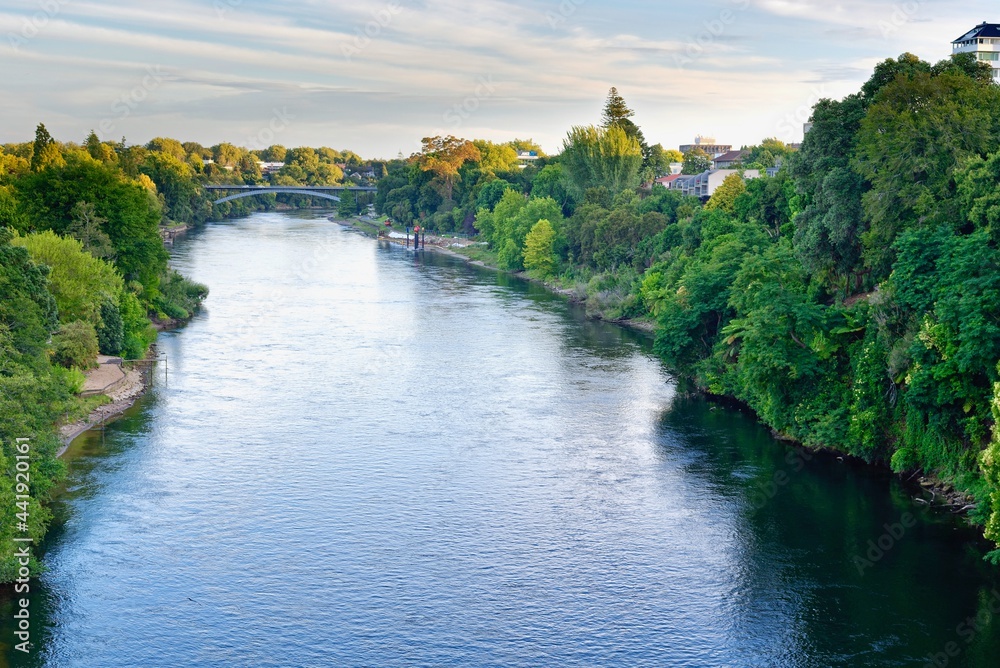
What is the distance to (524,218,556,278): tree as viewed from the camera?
106 metres

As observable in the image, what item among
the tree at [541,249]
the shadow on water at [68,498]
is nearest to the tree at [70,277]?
the shadow on water at [68,498]

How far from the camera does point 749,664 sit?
98.1 ft

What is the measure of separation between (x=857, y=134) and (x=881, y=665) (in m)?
30.1

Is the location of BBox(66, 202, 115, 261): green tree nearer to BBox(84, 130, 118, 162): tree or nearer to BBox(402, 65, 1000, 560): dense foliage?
BBox(402, 65, 1000, 560): dense foliage

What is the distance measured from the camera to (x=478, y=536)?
37.8 metres

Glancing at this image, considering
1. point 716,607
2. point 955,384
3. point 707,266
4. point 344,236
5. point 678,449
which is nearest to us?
point 716,607

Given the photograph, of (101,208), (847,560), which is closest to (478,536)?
(847,560)

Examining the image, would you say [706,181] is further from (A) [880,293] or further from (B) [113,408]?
(B) [113,408]

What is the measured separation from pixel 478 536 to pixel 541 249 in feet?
232

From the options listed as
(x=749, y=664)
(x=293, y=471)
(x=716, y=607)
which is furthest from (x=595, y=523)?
(x=293, y=471)

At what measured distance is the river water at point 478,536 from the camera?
3078 centimetres

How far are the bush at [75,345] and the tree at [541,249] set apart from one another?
55.3 meters

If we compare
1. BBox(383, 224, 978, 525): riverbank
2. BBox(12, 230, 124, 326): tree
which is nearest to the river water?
BBox(383, 224, 978, 525): riverbank

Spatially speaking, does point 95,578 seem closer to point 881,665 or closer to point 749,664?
point 749,664
